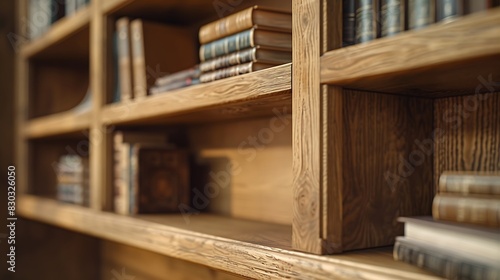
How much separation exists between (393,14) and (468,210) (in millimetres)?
335

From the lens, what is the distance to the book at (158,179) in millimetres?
1705

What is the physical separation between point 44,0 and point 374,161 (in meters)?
1.79

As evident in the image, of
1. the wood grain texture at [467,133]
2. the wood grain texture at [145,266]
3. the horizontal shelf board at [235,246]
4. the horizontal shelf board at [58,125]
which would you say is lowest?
the wood grain texture at [145,266]

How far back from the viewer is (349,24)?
98 centimetres

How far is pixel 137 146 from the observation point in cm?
172

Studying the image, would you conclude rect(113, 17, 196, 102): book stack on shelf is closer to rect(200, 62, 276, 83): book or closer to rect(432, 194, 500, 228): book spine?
rect(200, 62, 276, 83): book

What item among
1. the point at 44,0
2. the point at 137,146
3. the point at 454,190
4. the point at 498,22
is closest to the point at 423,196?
the point at 454,190

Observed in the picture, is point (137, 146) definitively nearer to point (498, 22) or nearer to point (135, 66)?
point (135, 66)

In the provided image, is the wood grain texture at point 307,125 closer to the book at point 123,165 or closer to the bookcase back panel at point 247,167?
the bookcase back panel at point 247,167

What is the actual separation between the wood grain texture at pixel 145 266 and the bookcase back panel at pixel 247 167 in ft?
0.74

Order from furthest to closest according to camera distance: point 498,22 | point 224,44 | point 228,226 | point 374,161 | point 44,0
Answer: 1. point 44,0
2. point 228,226
3. point 224,44
4. point 374,161
5. point 498,22

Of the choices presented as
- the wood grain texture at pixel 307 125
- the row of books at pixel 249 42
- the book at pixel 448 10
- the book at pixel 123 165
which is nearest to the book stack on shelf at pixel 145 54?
the book at pixel 123 165

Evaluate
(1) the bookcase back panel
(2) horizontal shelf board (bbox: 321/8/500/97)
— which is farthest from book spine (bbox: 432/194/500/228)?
(1) the bookcase back panel

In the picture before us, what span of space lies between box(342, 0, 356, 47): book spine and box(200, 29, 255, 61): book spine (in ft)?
0.84
